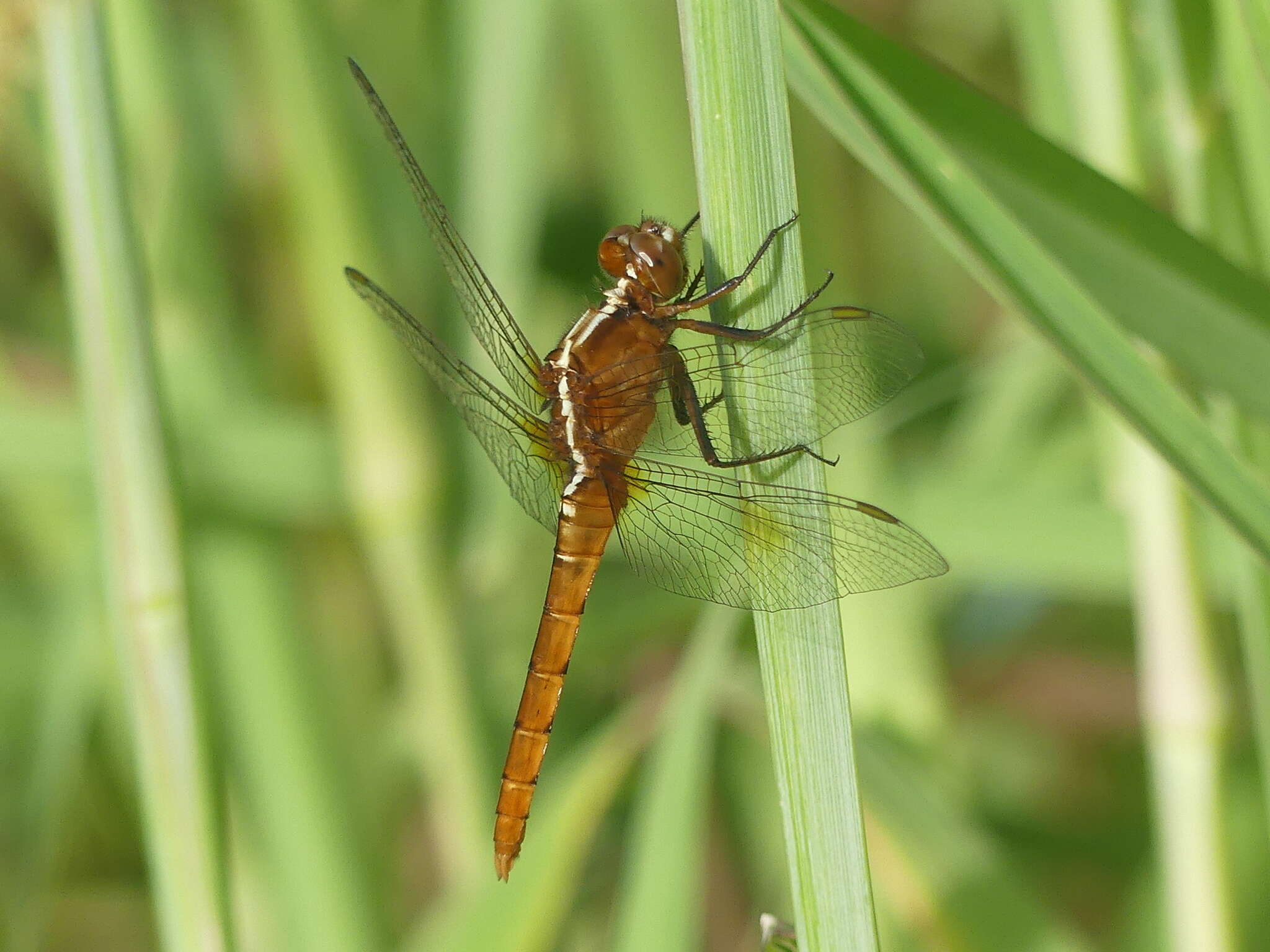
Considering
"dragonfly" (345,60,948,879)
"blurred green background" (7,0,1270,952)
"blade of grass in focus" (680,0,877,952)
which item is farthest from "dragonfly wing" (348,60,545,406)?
"blade of grass in focus" (680,0,877,952)

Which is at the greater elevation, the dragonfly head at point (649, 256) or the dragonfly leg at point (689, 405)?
the dragonfly head at point (649, 256)

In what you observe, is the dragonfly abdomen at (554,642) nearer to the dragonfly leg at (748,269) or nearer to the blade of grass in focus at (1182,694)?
the dragonfly leg at (748,269)

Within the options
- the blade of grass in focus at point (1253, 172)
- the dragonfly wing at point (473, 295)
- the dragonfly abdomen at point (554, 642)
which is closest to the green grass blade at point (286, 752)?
the dragonfly abdomen at point (554, 642)

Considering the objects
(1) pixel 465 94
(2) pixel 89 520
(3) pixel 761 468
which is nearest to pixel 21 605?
(2) pixel 89 520

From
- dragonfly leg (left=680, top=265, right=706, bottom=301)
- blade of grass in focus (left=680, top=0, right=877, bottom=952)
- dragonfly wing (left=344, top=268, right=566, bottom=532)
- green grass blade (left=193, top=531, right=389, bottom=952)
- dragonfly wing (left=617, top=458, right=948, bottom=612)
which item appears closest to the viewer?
blade of grass in focus (left=680, top=0, right=877, bottom=952)

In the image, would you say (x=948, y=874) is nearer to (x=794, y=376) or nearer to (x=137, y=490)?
(x=794, y=376)

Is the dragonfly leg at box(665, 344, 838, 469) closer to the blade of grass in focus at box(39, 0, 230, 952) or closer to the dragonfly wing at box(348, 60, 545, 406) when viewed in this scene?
the dragonfly wing at box(348, 60, 545, 406)
